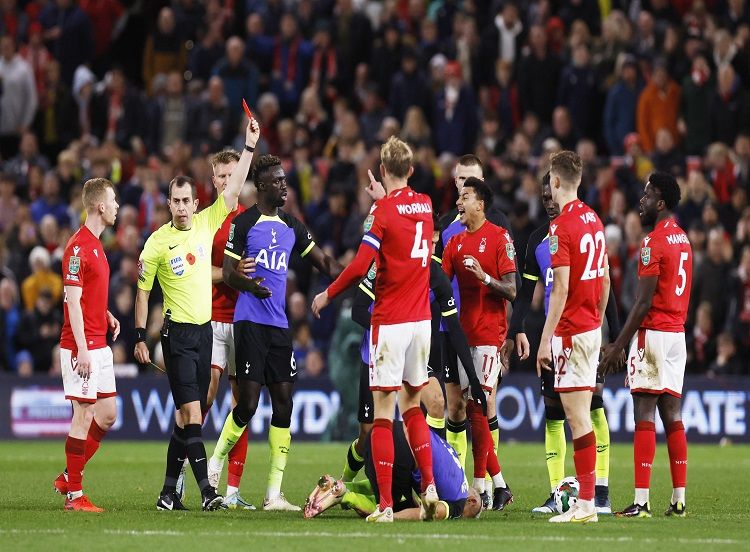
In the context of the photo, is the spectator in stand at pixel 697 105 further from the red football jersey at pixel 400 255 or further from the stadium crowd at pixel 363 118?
the red football jersey at pixel 400 255

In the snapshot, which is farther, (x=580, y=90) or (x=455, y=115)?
(x=455, y=115)

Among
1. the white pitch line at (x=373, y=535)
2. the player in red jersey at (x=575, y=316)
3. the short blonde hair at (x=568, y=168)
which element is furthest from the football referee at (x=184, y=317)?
the player in red jersey at (x=575, y=316)

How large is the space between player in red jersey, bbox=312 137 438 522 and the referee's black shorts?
171 centimetres

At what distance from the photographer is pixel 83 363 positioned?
40.4 feet

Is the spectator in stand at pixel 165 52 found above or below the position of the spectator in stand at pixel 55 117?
above

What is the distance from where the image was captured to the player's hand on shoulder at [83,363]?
1231 centimetres

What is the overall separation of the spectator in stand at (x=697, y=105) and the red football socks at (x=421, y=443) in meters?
14.2

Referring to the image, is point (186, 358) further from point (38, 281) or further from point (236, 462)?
point (38, 281)

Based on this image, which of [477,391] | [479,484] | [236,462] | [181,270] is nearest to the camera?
[477,391]

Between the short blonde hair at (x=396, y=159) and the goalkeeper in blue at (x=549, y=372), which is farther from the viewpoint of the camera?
the goalkeeper in blue at (x=549, y=372)

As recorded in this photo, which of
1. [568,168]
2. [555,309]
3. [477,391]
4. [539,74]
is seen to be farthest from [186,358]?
[539,74]

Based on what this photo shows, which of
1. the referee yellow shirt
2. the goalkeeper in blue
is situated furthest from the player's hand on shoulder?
the goalkeeper in blue

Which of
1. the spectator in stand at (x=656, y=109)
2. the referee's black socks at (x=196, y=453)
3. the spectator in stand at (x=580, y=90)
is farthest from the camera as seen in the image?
the spectator in stand at (x=580, y=90)

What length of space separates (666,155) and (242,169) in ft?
39.7
